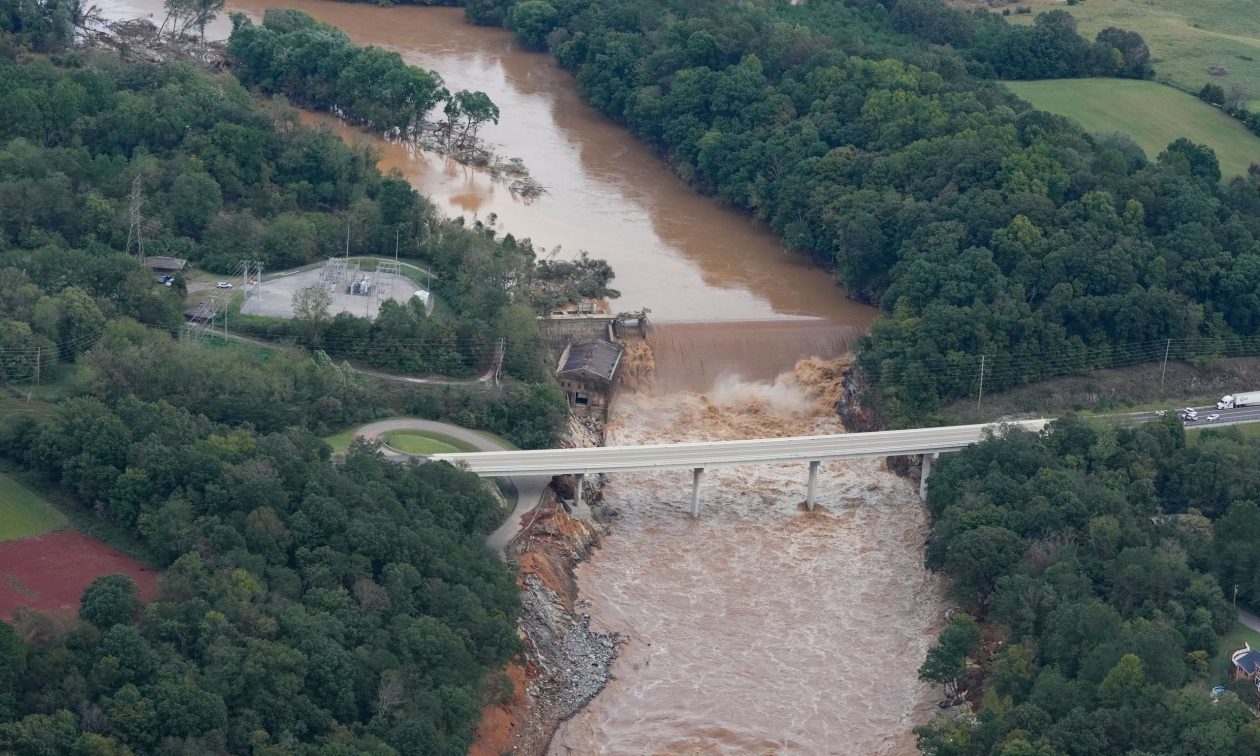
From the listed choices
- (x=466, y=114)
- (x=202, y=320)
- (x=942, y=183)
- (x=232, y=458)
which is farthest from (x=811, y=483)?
(x=466, y=114)

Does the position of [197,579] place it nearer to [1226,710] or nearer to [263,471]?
[263,471]

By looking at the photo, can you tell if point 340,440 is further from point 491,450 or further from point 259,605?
point 259,605

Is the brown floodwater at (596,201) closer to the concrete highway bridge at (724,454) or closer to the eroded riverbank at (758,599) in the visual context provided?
the eroded riverbank at (758,599)

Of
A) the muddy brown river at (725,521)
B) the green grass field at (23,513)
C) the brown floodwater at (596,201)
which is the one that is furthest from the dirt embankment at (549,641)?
the brown floodwater at (596,201)

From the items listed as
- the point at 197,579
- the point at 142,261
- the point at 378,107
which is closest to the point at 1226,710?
the point at 197,579

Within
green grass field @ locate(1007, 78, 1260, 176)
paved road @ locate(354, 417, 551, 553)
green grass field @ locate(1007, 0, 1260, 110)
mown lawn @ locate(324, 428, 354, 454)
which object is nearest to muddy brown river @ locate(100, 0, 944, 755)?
paved road @ locate(354, 417, 551, 553)

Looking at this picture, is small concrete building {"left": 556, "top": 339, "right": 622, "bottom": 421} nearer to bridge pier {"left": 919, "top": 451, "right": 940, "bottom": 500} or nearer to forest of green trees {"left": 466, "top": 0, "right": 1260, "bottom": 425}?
forest of green trees {"left": 466, "top": 0, "right": 1260, "bottom": 425}
